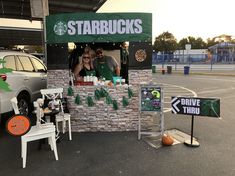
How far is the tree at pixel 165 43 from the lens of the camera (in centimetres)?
6206

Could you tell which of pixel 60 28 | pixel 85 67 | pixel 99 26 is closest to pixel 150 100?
pixel 99 26

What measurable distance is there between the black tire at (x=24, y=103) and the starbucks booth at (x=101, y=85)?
1.15m

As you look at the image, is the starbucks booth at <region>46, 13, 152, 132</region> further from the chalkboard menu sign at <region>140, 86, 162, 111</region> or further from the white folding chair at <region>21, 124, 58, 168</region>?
the white folding chair at <region>21, 124, 58, 168</region>

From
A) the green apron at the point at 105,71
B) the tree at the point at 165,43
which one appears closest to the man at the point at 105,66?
the green apron at the point at 105,71

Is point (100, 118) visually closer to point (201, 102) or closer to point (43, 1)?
point (201, 102)

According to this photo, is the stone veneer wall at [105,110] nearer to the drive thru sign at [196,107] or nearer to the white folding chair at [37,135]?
the drive thru sign at [196,107]

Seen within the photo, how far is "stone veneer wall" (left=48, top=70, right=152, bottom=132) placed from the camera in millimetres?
→ 5871

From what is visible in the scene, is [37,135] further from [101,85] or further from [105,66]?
[105,66]

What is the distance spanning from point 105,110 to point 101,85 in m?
0.63

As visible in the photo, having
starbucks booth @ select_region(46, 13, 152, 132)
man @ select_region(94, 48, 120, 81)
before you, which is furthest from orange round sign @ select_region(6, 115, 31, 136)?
man @ select_region(94, 48, 120, 81)

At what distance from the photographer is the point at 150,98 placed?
534 centimetres

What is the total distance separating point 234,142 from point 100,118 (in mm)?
3075

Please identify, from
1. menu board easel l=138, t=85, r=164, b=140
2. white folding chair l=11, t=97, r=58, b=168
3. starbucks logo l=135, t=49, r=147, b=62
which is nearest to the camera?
white folding chair l=11, t=97, r=58, b=168

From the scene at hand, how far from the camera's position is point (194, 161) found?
415 cm
